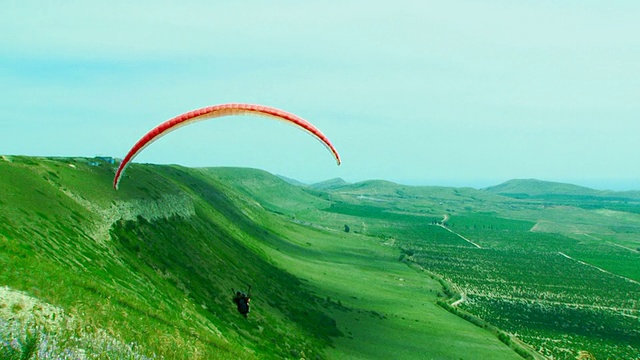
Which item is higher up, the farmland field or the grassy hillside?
the grassy hillside

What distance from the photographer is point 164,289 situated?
137 feet

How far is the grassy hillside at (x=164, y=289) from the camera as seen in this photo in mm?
17180

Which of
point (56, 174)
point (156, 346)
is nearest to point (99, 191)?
point (56, 174)

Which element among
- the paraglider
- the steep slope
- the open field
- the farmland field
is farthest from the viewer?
the farmland field

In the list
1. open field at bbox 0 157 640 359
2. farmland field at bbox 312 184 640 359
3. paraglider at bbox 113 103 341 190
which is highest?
paraglider at bbox 113 103 341 190

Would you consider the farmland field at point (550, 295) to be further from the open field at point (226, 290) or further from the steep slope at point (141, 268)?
the steep slope at point (141, 268)

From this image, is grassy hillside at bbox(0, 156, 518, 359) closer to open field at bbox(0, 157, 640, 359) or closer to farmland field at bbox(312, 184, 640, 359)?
open field at bbox(0, 157, 640, 359)

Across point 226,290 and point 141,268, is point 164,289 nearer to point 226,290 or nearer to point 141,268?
point 141,268

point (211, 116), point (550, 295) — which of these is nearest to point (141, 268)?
point (211, 116)

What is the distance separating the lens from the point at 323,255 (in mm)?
134625

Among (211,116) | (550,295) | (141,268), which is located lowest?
(550,295)

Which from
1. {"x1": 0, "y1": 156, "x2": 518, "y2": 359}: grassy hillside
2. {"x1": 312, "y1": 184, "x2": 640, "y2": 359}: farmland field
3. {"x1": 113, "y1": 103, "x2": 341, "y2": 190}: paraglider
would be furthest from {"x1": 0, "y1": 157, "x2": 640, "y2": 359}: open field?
{"x1": 113, "y1": 103, "x2": 341, "y2": 190}: paraglider

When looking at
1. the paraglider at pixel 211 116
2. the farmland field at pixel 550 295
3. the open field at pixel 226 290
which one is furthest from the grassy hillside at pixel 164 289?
the farmland field at pixel 550 295

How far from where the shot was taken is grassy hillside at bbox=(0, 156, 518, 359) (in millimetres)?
17180
